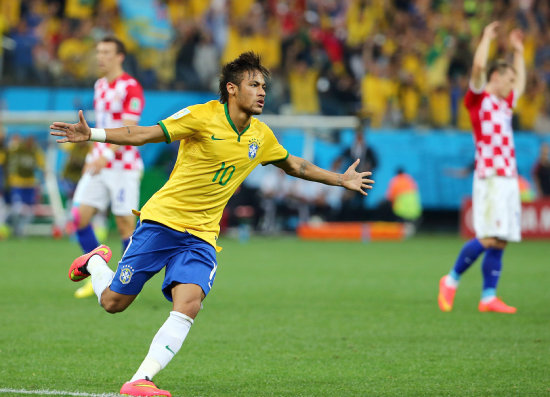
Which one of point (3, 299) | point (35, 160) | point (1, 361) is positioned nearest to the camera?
point (1, 361)

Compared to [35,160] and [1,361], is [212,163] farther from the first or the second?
[35,160]

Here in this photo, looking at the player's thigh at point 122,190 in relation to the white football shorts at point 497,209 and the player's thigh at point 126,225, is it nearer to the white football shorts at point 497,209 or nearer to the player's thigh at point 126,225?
the player's thigh at point 126,225

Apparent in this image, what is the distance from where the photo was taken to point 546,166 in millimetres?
22812

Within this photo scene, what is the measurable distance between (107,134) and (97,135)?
0.21ft

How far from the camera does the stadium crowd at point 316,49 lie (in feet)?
70.0

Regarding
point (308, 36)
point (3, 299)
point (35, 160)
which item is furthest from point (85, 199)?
point (308, 36)

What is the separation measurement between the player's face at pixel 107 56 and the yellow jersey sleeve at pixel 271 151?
174 inches

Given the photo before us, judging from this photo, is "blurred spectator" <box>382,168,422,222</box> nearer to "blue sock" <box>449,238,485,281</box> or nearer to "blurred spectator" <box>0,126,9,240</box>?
"blurred spectator" <box>0,126,9,240</box>

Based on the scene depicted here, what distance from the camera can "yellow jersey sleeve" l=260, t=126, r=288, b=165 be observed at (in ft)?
19.6

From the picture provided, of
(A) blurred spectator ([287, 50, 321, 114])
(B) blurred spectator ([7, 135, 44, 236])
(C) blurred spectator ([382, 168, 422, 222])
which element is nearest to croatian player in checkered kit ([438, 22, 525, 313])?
(C) blurred spectator ([382, 168, 422, 222])

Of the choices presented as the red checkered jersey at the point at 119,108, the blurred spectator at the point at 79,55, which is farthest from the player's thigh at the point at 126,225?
the blurred spectator at the point at 79,55

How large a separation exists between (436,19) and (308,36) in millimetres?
4412

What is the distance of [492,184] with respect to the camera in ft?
31.0

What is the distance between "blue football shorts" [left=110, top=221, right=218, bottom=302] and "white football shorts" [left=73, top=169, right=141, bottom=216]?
433 centimetres
